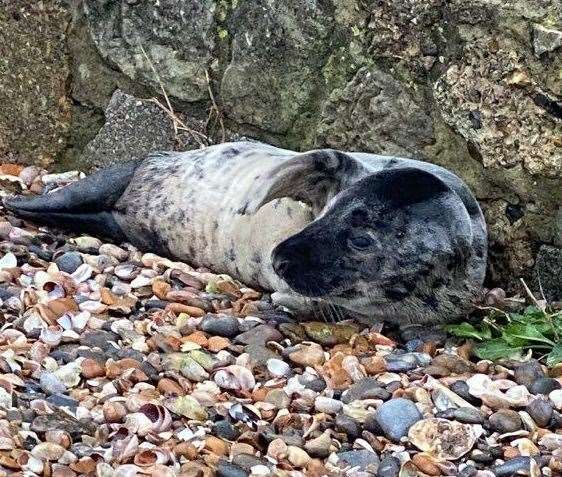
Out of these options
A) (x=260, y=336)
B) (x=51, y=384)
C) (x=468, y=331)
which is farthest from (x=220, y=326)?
(x=468, y=331)

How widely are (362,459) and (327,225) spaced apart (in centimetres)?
113

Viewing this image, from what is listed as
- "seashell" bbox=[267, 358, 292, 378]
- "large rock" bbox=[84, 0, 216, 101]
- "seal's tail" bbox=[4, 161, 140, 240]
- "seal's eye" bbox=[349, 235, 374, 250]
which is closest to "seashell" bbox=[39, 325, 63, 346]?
"seashell" bbox=[267, 358, 292, 378]

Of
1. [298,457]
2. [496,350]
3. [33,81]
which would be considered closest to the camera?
[298,457]

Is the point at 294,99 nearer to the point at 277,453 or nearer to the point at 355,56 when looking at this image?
the point at 355,56

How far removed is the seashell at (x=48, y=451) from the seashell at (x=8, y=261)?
4.97 feet

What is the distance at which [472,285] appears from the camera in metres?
4.40

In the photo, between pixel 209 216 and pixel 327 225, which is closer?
pixel 327 225

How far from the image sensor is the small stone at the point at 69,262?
4609mm

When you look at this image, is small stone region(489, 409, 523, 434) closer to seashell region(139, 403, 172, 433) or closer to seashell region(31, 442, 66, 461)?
seashell region(139, 403, 172, 433)

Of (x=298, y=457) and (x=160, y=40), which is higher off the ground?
(x=160, y=40)

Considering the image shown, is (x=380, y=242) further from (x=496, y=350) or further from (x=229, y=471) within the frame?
(x=229, y=471)

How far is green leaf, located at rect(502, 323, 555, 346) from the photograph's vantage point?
13.5ft

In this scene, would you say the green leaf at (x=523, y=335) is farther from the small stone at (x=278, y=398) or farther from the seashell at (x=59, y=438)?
the seashell at (x=59, y=438)

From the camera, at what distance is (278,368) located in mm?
3873
